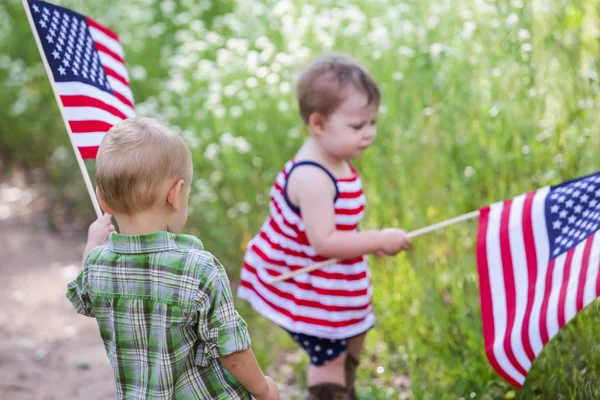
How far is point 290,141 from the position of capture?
4621 mm

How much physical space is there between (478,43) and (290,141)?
1.23 meters

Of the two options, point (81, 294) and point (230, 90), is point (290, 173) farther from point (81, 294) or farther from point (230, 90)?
point (230, 90)

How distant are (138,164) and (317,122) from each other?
112cm

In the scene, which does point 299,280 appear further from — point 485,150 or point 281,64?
point 281,64

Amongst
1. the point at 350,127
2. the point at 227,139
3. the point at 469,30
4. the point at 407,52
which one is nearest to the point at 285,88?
the point at 227,139

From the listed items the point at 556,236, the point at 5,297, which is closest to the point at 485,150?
the point at 556,236

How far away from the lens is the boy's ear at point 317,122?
9.70ft

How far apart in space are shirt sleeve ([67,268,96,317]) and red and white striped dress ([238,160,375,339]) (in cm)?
100

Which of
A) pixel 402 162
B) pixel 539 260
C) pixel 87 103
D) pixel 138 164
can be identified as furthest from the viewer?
pixel 402 162

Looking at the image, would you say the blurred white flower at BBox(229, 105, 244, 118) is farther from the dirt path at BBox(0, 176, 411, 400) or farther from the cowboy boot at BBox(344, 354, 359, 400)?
the cowboy boot at BBox(344, 354, 359, 400)

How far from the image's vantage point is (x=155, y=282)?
6.63ft

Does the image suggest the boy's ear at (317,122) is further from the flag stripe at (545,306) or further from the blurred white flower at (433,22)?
the blurred white flower at (433,22)

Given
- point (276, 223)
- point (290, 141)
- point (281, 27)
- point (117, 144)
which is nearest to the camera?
point (117, 144)

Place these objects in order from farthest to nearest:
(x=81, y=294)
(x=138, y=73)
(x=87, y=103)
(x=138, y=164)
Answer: (x=138, y=73) < (x=87, y=103) < (x=81, y=294) < (x=138, y=164)
